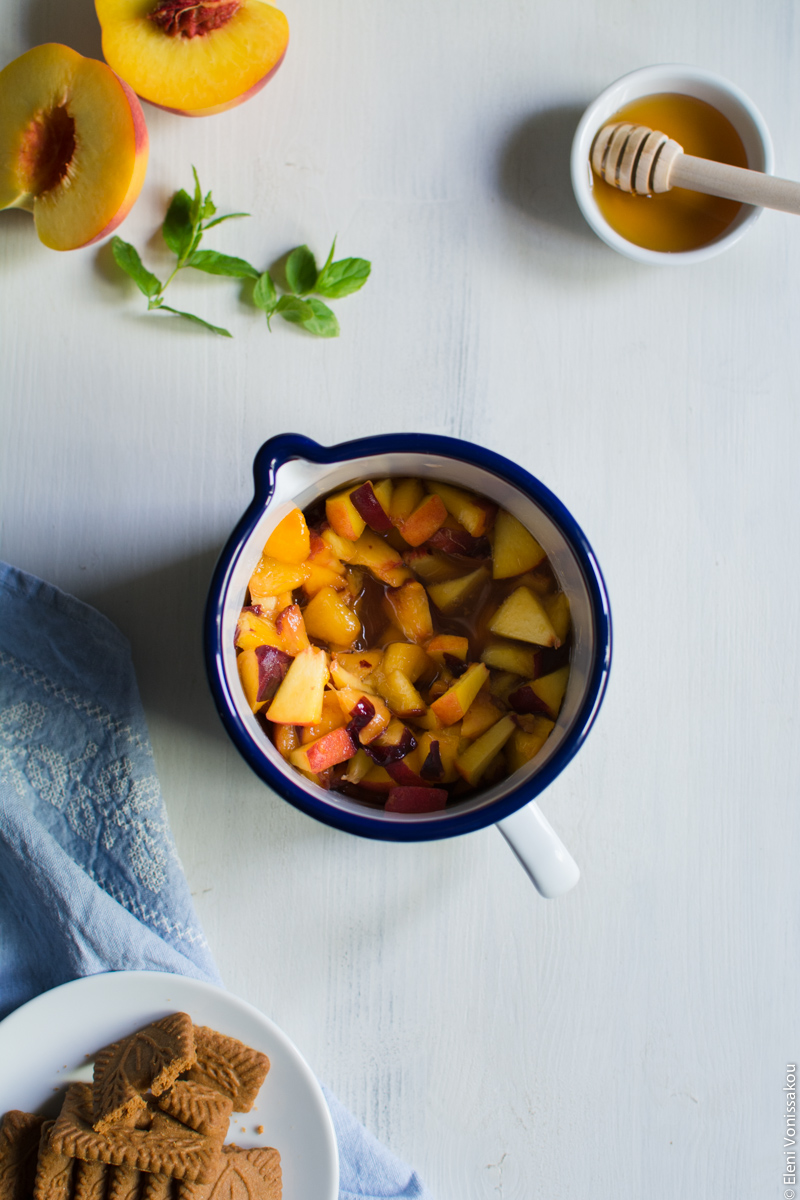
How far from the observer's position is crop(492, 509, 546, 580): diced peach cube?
95 centimetres

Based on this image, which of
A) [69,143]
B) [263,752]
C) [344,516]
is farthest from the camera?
[69,143]

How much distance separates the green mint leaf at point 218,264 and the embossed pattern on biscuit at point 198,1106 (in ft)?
3.17

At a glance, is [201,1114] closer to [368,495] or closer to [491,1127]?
[491,1127]

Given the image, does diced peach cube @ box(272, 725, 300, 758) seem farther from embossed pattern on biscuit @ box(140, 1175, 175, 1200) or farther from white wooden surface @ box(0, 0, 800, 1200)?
embossed pattern on biscuit @ box(140, 1175, 175, 1200)

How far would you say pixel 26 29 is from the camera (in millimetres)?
1161

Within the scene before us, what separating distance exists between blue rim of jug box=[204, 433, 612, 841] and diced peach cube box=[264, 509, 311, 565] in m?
0.08


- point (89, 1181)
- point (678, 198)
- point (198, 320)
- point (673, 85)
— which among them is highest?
point (673, 85)

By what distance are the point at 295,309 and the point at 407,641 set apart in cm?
46

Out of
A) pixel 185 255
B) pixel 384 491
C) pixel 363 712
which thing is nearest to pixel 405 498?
pixel 384 491

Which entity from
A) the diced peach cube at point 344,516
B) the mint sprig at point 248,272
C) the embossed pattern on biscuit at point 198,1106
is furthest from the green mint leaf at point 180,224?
the embossed pattern on biscuit at point 198,1106

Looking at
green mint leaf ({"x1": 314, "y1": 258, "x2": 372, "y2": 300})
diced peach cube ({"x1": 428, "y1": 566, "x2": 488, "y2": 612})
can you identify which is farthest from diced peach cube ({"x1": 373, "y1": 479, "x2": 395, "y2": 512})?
green mint leaf ({"x1": 314, "y1": 258, "x2": 372, "y2": 300})

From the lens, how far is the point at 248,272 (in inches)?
44.5

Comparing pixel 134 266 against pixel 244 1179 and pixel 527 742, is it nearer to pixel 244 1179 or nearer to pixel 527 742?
pixel 527 742

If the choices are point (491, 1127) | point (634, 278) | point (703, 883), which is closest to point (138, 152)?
point (634, 278)
